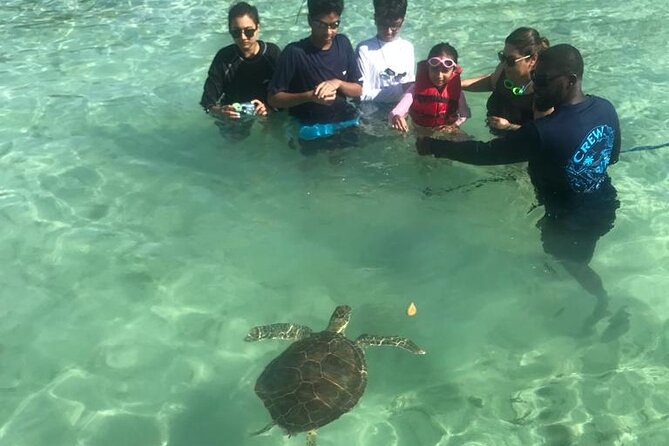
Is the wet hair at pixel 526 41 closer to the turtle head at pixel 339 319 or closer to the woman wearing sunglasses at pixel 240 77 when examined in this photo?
the woman wearing sunglasses at pixel 240 77

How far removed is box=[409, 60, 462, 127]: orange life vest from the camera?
625 cm

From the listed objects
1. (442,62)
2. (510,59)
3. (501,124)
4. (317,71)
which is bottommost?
(501,124)

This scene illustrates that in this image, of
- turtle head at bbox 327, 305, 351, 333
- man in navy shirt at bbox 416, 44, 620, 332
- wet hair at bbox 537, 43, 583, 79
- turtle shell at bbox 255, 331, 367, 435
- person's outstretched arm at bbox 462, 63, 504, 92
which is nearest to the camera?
turtle shell at bbox 255, 331, 367, 435

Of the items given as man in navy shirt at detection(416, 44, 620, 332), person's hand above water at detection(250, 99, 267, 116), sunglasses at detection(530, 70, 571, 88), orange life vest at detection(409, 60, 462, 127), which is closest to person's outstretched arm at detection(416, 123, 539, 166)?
man in navy shirt at detection(416, 44, 620, 332)

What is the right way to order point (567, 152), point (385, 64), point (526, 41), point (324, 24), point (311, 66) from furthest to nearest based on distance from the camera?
1. point (385, 64)
2. point (311, 66)
3. point (324, 24)
4. point (526, 41)
5. point (567, 152)

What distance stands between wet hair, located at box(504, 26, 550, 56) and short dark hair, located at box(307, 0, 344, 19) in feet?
5.51

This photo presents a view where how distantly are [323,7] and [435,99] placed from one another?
1.52m

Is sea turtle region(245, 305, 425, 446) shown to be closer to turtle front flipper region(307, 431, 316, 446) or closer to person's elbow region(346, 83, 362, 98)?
turtle front flipper region(307, 431, 316, 446)

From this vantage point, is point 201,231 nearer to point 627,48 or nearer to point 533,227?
point 533,227

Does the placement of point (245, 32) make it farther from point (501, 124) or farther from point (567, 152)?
point (567, 152)

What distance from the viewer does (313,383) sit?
4.21 meters

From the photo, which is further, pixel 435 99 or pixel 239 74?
pixel 239 74

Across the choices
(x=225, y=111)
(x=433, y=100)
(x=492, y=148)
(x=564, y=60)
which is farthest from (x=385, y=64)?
(x=564, y=60)

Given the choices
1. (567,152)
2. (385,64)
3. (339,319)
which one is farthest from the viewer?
(385,64)
